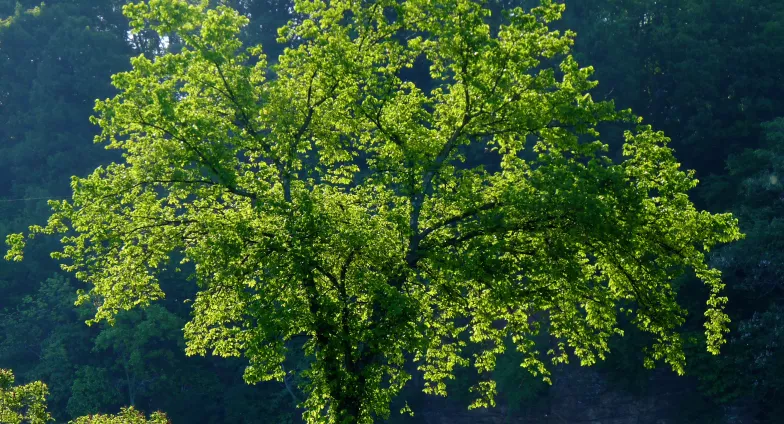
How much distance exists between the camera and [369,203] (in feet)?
53.9

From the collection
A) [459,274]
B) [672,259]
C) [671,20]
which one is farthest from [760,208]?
[459,274]

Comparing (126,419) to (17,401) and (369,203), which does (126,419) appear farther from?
(369,203)

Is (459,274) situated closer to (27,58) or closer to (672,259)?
(672,259)

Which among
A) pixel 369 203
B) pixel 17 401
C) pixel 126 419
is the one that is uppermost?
pixel 369 203

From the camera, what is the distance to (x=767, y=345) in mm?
27703

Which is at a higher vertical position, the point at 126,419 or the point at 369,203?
the point at 369,203

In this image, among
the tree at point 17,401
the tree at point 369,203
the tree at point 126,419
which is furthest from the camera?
the tree at point 126,419

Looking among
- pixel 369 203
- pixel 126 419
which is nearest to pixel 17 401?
pixel 126 419

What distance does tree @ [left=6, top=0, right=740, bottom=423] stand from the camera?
14125 millimetres

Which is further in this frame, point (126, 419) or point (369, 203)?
point (126, 419)

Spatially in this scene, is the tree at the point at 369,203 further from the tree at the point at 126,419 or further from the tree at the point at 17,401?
the tree at the point at 17,401

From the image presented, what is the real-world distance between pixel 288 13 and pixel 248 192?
43.8m

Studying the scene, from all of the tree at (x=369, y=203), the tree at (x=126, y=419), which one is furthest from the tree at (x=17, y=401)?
the tree at (x=369, y=203)

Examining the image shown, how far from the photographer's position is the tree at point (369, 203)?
14.1 metres
